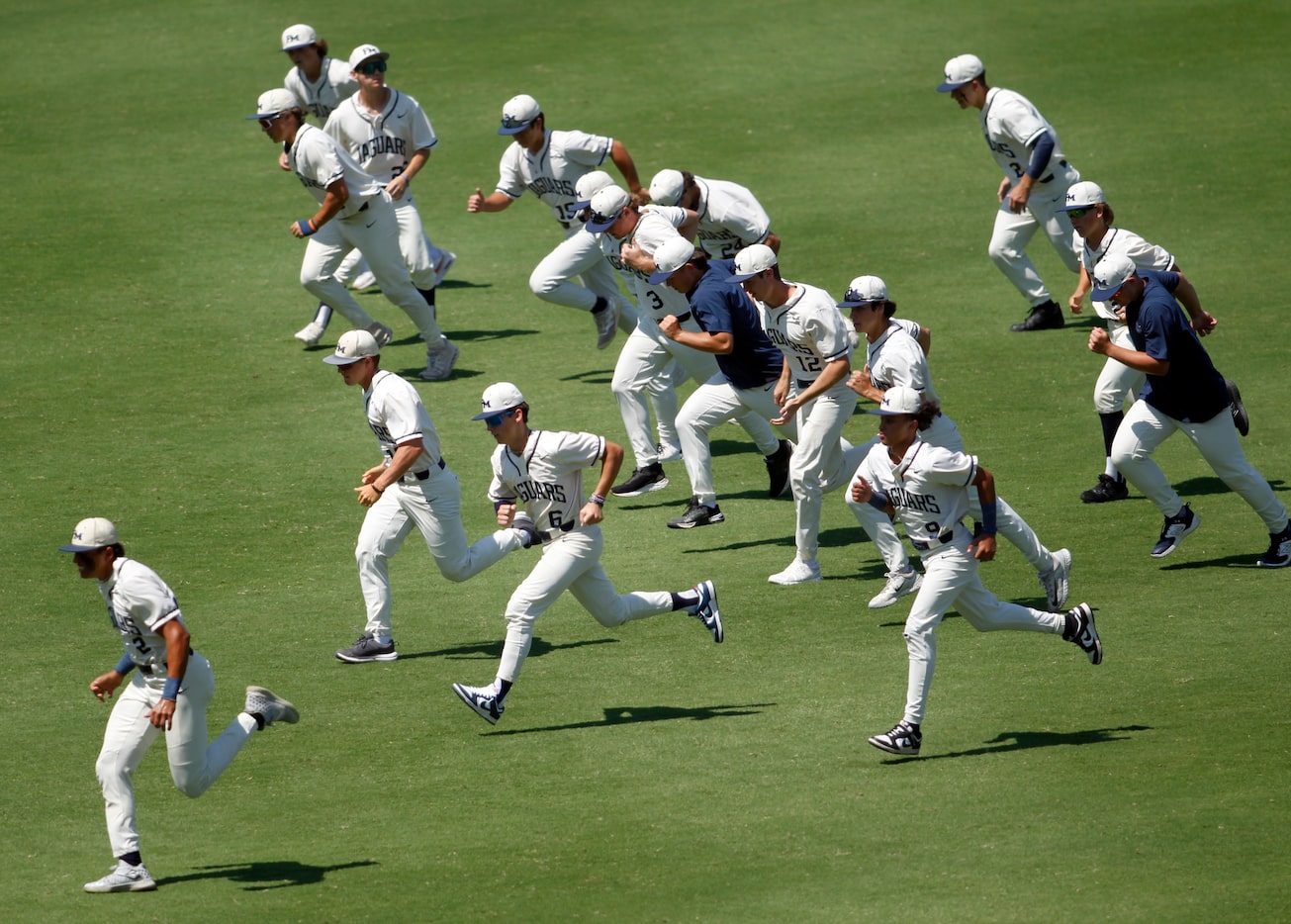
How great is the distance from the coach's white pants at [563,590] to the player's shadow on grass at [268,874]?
5.77ft

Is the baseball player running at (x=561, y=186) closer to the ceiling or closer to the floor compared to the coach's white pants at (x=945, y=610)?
closer to the ceiling

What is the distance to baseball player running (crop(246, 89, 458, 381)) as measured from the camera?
49.4 feet

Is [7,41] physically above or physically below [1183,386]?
above

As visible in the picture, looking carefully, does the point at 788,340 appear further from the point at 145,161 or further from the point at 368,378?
the point at 145,161

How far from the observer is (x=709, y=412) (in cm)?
1291

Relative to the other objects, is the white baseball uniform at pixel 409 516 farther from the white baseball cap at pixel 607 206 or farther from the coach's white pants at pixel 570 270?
the coach's white pants at pixel 570 270

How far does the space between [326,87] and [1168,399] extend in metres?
9.75

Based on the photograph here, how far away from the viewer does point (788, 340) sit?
38.1ft

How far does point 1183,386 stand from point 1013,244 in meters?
5.26

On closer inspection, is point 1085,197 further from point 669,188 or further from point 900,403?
point 900,403

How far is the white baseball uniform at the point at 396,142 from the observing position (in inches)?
653

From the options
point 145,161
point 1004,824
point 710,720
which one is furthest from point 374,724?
point 145,161

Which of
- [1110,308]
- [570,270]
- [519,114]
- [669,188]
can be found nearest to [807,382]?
[1110,308]

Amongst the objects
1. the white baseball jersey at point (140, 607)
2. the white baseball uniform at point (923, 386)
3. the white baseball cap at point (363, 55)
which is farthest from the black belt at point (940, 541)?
the white baseball cap at point (363, 55)
